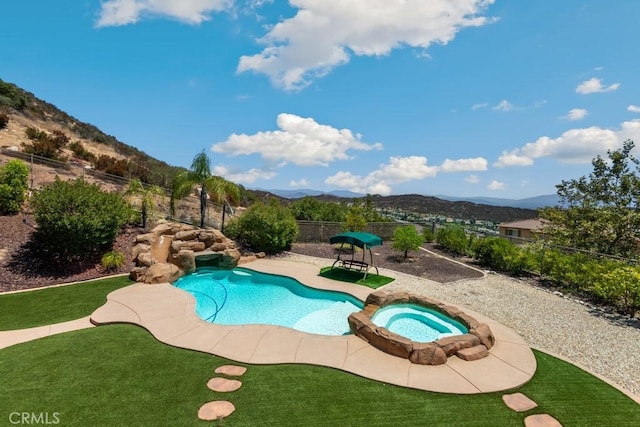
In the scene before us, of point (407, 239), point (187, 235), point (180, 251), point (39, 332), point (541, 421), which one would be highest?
point (187, 235)

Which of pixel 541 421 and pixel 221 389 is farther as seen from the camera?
pixel 221 389

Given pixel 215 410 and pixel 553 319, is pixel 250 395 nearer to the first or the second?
pixel 215 410

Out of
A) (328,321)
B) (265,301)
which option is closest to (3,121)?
(265,301)

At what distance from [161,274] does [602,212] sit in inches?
759

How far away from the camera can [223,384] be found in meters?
4.82

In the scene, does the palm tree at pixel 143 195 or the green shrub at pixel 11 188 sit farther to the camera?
the palm tree at pixel 143 195

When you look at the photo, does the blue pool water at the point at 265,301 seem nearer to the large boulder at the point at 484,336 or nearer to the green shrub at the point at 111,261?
the green shrub at the point at 111,261

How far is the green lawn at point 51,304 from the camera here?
23.2 ft

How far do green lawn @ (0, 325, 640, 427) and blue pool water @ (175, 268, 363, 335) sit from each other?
307 centimetres

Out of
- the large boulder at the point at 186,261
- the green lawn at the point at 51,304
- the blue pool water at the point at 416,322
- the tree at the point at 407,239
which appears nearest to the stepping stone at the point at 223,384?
the blue pool water at the point at 416,322

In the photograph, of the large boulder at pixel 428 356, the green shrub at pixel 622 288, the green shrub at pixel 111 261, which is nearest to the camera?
the large boulder at pixel 428 356

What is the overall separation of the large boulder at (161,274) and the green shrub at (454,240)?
46.6 feet

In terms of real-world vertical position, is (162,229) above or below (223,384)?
above

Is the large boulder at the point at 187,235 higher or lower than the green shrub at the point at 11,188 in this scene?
lower
